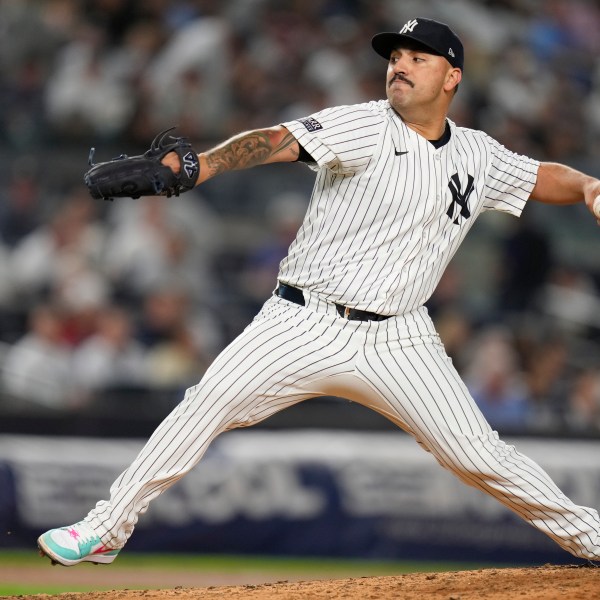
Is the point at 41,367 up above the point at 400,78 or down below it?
below

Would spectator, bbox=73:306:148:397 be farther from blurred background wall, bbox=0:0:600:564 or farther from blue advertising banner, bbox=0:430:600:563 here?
blue advertising banner, bbox=0:430:600:563

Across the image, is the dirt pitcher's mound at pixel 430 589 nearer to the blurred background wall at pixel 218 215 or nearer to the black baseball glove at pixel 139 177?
the black baseball glove at pixel 139 177

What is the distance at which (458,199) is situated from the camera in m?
4.57

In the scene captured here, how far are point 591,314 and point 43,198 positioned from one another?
15.5 ft

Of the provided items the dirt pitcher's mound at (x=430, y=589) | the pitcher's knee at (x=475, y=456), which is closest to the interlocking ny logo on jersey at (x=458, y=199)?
the pitcher's knee at (x=475, y=456)

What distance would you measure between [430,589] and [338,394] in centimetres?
87


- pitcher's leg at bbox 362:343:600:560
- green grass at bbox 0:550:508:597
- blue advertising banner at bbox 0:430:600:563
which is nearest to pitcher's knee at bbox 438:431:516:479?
pitcher's leg at bbox 362:343:600:560

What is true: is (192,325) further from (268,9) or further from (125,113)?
(268,9)

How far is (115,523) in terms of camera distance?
436 cm

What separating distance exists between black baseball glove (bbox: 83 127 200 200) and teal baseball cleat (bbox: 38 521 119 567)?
4.10ft

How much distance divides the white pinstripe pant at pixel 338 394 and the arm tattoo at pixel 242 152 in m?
0.63

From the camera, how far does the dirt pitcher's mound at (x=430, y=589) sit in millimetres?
4477

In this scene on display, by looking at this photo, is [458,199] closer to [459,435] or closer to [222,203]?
[459,435]

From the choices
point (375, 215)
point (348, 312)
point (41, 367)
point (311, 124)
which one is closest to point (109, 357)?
point (41, 367)
